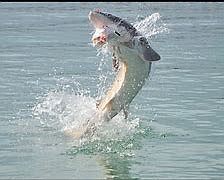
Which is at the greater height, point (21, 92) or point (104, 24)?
point (104, 24)

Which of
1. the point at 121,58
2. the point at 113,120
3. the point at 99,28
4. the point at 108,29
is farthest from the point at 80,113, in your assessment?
the point at 108,29

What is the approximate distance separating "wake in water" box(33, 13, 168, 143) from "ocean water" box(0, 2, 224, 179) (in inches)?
1.1

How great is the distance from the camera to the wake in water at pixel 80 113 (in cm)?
1571

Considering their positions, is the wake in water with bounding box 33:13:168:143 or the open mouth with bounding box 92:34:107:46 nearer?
the open mouth with bounding box 92:34:107:46

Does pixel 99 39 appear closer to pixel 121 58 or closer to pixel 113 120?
pixel 121 58

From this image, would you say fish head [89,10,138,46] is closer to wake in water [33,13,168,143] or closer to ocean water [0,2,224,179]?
wake in water [33,13,168,143]

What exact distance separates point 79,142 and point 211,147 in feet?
9.08

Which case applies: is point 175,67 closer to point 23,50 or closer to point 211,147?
point 23,50

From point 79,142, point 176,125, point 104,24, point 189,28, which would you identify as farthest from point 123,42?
point 189,28

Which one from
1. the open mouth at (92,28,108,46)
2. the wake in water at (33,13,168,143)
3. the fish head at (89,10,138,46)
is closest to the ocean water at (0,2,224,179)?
the wake in water at (33,13,168,143)

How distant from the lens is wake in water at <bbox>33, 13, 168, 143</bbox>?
51.5 feet

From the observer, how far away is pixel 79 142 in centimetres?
1530

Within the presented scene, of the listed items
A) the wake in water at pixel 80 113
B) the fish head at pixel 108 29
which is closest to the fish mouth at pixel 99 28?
the fish head at pixel 108 29

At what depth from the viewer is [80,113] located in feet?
54.3
